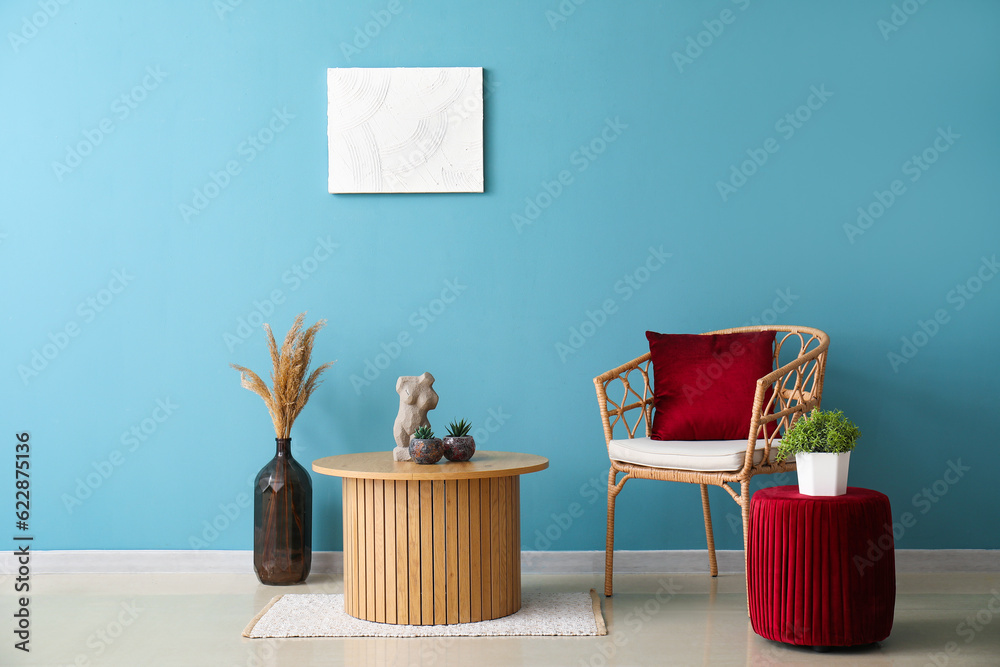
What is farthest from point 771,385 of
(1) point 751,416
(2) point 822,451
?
(2) point 822,451

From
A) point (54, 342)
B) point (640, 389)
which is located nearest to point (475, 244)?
point (640, 389)

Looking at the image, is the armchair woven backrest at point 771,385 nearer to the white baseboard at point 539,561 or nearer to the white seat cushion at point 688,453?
the white seat cushion at point 688,453

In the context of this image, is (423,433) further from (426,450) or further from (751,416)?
(751,416)

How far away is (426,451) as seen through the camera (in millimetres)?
2688

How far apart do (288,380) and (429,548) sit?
107cm

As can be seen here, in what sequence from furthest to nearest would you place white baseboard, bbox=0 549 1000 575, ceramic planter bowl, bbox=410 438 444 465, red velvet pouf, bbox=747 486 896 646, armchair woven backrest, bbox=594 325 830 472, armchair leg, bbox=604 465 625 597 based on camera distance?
white baseboard, bbox=0 549 1000 575 < armchair leg, bbox=604 465 625 597 < armchair woven backrest, bbox=594 325 830 472 < ceramic planter bowl, bbox=410 438 444 465 < red velvet pouf, bbox=747 486 896 646

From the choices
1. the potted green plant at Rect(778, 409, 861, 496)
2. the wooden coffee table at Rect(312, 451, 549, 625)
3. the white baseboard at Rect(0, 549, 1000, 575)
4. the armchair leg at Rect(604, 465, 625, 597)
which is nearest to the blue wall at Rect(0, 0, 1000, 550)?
the white baseboard at Rect(0, 549, 1000, 575)

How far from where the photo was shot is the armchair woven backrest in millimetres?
2826

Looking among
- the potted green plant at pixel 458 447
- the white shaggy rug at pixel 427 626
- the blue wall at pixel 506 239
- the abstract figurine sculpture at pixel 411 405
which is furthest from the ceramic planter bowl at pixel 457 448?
the blue wall at pixel 506 239

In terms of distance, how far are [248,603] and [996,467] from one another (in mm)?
3070

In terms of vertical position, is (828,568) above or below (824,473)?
below

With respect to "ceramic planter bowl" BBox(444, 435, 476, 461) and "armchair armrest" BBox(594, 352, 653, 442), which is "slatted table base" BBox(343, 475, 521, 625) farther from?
"armchair armrest" BBox(594, 352, 653, 442)

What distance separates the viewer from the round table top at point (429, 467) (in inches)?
98.3

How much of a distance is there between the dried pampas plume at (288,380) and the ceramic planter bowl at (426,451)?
78 cm
